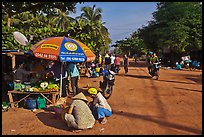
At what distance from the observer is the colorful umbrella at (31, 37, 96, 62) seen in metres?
6.87

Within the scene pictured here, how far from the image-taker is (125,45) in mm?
54125

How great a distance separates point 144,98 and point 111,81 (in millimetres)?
1389

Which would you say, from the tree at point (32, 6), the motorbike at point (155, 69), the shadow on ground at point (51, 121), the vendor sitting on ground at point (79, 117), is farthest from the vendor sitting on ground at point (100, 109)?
the motorbike at point (155, 69)

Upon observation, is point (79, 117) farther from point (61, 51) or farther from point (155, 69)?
point (155, 69)

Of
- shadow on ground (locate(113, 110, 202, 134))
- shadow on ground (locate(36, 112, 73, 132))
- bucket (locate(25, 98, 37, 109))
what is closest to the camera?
shadow on ground (locate(113, 110, 202, 134))

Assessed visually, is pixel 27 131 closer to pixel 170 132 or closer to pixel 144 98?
pixel 170 132

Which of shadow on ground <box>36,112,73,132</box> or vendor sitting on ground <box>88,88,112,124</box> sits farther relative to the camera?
vendor sitting on ground <box>88,88,112,124</box>

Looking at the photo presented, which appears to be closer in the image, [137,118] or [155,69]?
[137,118]

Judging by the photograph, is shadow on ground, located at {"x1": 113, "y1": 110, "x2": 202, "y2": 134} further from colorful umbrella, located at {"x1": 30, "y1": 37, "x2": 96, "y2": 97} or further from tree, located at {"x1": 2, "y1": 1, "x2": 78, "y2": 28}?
tree, located at {"x1": 2, "y1": 1, "x2": 78, "y2": 28}

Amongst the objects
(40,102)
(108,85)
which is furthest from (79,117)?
(108,85)

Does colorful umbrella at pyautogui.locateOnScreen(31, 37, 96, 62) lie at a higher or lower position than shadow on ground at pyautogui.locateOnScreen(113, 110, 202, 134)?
higher

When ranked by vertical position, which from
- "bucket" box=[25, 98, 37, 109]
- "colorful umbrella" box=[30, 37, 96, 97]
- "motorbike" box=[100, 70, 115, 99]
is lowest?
"bucket" box=[25, 98, 37, 109]

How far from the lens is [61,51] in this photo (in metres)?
6.95

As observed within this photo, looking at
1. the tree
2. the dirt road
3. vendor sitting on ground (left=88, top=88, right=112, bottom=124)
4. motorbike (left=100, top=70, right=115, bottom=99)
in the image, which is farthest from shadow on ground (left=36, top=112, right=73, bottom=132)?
the tree
